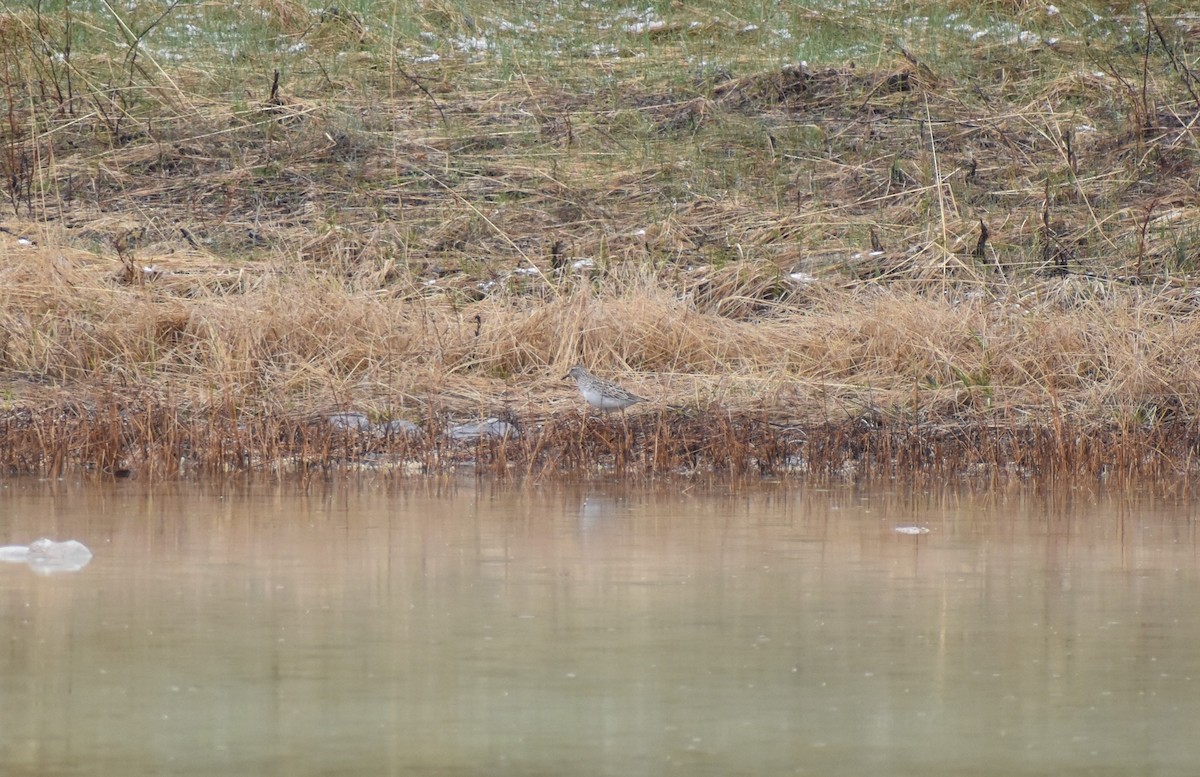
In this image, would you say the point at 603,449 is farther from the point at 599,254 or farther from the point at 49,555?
the point at 599,254

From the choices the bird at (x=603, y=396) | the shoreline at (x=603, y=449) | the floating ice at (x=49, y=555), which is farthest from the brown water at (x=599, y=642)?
the bird at (x=603, y=396)

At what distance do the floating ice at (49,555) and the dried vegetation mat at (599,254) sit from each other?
2.69 metres

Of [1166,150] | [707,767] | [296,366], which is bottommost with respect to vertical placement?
A: [707,767]

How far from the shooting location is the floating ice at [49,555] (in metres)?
6.03

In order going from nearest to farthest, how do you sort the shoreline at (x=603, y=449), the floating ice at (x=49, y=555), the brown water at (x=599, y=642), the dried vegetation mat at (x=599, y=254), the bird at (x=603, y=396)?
1. the brown water at (x=599, y=642)
2. the floating ice at (x=49, y=555)
3. the shoreline at (x=603, y=449)
4. the dried vegetation mat at (x=599, y=254)
5. the bird at (x=603, y=396)

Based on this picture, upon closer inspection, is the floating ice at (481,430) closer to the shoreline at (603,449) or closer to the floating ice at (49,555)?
the shoreline at (603,449)

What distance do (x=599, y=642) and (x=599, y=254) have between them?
8.93m

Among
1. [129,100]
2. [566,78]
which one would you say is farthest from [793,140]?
[129,100]

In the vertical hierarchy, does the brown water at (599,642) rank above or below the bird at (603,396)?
below

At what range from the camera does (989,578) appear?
5.96 meters

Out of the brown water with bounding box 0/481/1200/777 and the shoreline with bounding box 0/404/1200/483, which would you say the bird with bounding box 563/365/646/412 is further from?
the brown water with bounding box 0/481/1200/777

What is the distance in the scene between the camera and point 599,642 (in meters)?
4.91

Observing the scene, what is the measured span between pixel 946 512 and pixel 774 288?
5401mm

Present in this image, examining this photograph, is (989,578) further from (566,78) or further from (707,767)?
(566,78)
